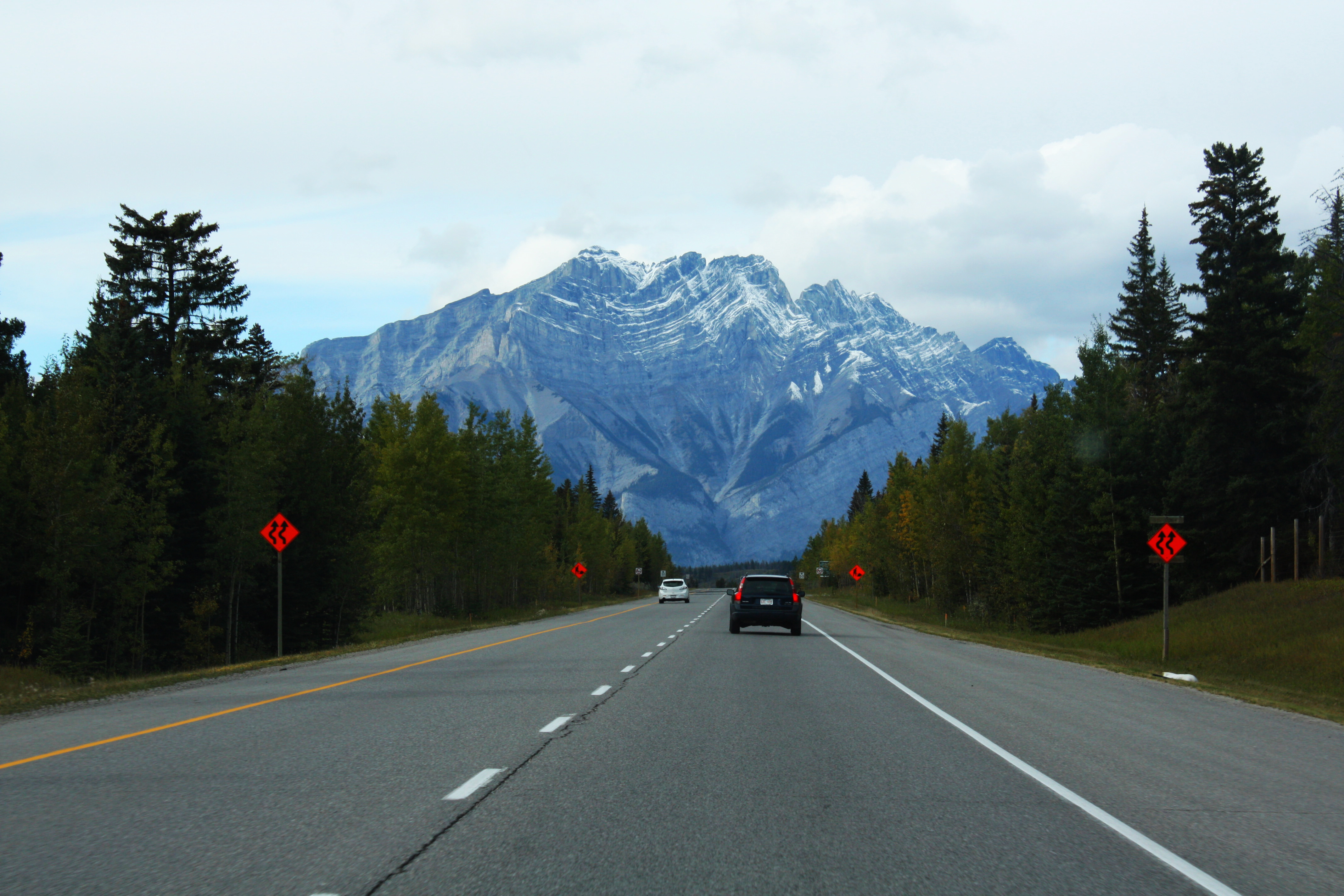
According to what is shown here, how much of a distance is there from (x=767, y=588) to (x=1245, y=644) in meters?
13.3

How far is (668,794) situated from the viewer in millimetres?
7863

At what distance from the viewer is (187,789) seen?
7.99 meters

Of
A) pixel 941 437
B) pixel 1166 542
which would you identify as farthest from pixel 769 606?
pixel 941 437

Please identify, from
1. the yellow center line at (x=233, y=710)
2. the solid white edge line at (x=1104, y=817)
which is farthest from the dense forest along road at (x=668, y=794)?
the yellow center line at (x=233, y=710)

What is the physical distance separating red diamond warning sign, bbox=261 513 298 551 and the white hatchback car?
185ft

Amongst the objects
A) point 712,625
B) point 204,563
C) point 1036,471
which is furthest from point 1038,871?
point 1036,471

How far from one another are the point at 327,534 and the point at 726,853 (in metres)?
44.9

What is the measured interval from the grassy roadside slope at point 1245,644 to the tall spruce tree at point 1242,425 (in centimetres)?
680

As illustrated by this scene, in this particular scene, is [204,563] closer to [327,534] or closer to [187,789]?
[327,534]

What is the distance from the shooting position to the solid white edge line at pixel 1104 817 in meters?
5.61

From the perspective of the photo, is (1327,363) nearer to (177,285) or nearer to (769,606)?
(769,606)

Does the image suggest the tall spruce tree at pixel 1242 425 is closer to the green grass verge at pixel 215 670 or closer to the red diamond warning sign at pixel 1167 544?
the red diamond warning sign at pixel 1167 544

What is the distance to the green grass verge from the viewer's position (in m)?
16.2

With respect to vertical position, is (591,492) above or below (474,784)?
above
